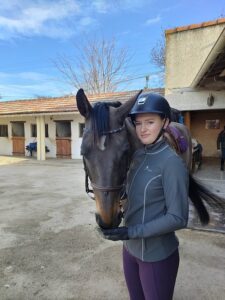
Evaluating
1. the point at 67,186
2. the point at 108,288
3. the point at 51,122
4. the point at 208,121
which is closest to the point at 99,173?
the point at 108,288

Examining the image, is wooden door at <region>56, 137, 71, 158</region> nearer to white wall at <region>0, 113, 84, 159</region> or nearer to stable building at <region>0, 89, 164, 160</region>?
stable building at <region>0, 89, 164, 160</region>

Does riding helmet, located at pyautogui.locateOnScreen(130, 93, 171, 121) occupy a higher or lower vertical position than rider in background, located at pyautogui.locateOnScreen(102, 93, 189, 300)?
higher

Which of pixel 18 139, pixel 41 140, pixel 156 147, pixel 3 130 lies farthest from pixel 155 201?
pixel 3 130

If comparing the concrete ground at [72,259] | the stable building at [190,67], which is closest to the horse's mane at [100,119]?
the concrete ground at [72,259]

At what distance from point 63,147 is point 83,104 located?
44.5 feet

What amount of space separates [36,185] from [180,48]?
18.7ft

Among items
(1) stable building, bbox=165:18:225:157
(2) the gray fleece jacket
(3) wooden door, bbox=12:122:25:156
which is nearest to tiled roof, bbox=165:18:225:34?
(1) stable building, bbox=165:18:225:157

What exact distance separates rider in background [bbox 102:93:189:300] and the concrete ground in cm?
133

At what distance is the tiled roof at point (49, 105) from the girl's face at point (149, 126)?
38.2ft

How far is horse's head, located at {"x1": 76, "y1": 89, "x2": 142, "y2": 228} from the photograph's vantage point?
1.21m

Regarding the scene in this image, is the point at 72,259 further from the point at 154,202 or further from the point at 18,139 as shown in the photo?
the point at 18,139

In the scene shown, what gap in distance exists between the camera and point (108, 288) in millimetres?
2555

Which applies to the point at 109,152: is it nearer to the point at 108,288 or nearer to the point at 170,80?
the point at 108,288

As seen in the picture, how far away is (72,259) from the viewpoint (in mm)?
3145
